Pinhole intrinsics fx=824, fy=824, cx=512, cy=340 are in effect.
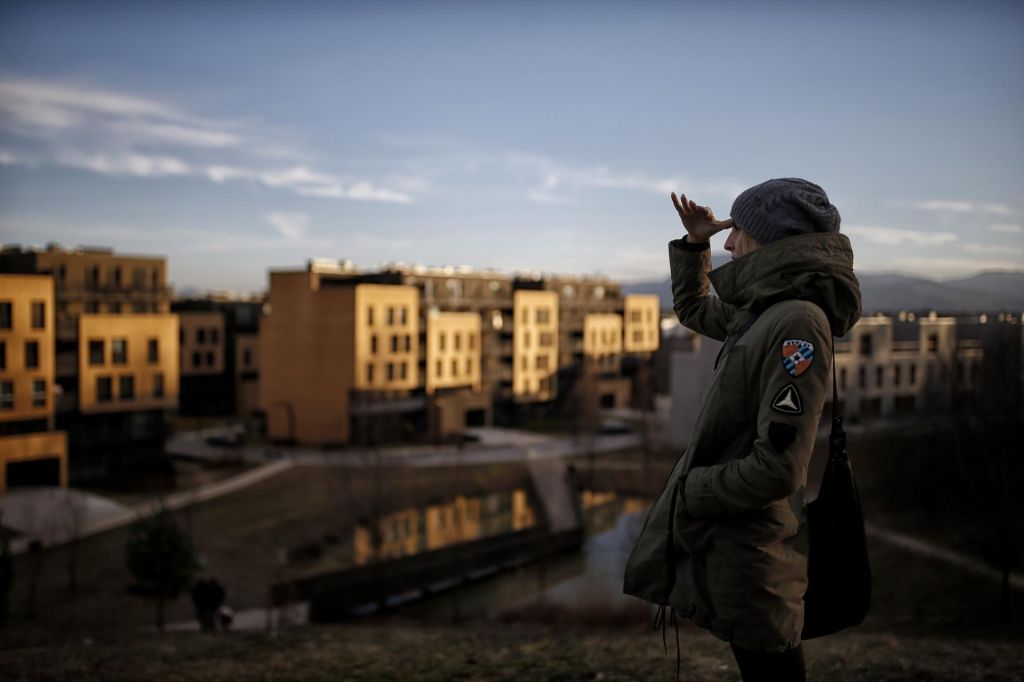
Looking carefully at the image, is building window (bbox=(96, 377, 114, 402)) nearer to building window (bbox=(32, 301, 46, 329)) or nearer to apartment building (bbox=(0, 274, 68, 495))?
apartment building (bbox=(0, 274, 68, 495))

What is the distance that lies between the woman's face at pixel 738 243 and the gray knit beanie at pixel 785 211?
68 mm

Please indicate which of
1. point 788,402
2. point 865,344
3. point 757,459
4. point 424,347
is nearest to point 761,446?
point 757,459

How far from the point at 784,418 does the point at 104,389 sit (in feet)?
120

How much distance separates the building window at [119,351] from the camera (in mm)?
34625

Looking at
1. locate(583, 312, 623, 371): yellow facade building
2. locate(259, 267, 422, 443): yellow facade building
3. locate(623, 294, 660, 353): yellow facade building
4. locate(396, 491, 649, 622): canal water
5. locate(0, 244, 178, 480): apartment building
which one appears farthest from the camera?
locate(583, 312, 623, 371): yellow facade building

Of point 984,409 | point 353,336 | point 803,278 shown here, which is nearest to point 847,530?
point 803,278

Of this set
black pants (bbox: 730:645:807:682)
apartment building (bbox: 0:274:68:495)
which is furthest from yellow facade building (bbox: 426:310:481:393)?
black pants (bbox: 730:645:807:682)

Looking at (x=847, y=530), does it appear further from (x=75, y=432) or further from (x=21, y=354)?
(x=75, y=432)

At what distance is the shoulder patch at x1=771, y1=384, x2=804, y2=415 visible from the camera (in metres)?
2.39

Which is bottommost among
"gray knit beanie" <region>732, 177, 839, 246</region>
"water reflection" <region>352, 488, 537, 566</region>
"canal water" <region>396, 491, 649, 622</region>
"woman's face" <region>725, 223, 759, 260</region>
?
"canal water" <region>396, 491, 649, 622</region>

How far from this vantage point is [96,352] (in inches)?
1336

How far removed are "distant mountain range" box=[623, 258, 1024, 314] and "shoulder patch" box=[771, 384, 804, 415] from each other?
38.9 feet

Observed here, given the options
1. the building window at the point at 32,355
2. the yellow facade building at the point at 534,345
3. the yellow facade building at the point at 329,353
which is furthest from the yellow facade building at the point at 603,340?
the building window at the point at 32,355

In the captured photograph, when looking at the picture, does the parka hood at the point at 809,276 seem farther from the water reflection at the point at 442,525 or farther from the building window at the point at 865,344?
the building window at the point at 865,344
